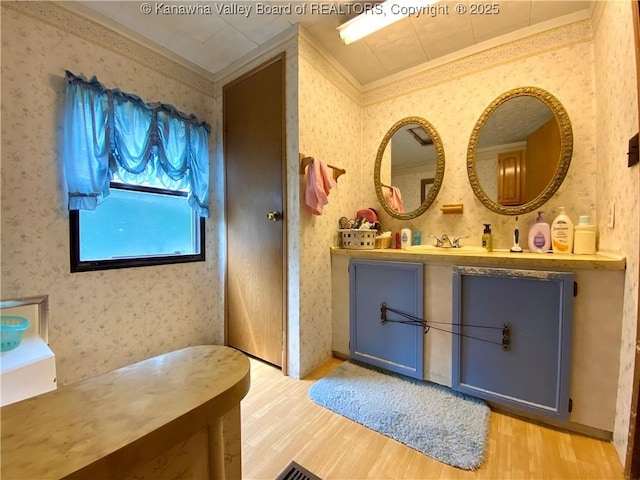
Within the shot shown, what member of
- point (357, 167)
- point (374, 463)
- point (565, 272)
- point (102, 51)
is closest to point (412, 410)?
point (374, 463)

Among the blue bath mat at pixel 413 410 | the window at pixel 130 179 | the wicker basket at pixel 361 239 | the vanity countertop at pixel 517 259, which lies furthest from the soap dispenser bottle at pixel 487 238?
the window at pixel 130 179

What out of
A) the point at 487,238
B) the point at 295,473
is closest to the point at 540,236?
the point at 487,238

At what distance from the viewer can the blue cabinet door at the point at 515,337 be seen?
132 centimetres

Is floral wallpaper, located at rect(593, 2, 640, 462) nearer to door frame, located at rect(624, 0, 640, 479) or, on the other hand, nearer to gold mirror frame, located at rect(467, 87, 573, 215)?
door frame, located at rect(624, 0, 640, 479)

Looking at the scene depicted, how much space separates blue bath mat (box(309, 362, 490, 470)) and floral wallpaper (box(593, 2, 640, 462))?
1.97 ft

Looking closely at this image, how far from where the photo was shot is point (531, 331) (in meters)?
1.39

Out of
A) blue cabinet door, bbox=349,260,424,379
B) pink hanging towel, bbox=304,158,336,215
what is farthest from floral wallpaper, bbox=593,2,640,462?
pink hanging towel, bbox=304,158,336,215

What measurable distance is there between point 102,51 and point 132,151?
0.64 metres

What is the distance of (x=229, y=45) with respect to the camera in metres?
1.96

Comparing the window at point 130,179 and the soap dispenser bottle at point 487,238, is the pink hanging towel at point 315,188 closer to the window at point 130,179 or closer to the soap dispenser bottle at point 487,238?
the window at point 130,179

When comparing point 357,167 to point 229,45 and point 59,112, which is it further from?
point 59,112

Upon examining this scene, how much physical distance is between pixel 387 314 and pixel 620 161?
4.74 ft

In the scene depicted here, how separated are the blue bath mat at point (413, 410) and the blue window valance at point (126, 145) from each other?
5.67 feet

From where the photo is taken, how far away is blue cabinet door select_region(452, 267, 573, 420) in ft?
4.33
